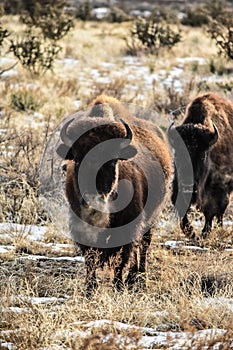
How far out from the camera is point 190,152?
7207 millimetres

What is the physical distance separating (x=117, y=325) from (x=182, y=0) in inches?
1952

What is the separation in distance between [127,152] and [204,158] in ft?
6.18

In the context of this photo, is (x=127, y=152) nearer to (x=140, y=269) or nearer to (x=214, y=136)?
(x=140, y=269)

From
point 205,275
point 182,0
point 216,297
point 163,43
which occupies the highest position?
point 216,297

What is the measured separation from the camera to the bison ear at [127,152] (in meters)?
5.66

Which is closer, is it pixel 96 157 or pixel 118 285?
pixel 96 157

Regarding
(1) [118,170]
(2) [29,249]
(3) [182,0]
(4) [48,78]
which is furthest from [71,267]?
(3) [182,0]

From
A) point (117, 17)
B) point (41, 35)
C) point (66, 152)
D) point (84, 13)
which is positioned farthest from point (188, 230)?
point (84, 13)

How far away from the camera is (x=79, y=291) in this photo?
225 inches

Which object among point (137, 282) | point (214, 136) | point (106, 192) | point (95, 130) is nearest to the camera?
point (106, 192)

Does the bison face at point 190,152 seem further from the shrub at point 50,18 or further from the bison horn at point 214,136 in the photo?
the shrub at point 50,18

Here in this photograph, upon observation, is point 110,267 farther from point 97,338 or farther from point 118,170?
point 97,338

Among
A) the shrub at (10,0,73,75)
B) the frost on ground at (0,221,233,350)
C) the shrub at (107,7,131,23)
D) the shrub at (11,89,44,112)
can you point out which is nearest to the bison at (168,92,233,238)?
the frost on ground at (0,221,233,350)

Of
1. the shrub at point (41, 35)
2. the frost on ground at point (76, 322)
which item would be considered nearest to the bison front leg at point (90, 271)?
the frost on ground at point (76, 322)
